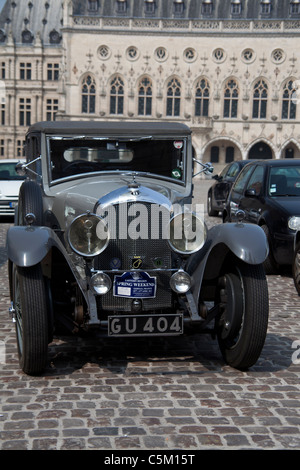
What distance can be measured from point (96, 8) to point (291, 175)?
1892 inches

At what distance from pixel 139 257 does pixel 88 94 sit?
50527 mm

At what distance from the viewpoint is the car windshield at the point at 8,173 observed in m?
17.3

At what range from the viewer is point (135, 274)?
16.4 feet

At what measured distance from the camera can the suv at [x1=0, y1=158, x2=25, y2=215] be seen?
648 inches

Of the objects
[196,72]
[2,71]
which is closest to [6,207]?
[196,72]

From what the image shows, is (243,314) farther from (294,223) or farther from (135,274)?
(294,223)

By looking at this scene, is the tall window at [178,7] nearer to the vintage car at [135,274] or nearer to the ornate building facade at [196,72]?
the ornate building facade at [196,72]

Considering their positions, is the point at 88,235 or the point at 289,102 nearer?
the point at 88,235

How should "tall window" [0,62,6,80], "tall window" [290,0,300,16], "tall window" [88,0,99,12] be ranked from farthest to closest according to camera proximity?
"tall window" [0,62,6,80] → "tall window" [88,0,99,12] → "tall window" [290,0,300,16]

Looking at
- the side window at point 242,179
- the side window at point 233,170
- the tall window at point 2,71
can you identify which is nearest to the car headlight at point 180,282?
the side window at point 242,179

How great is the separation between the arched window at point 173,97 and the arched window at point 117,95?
383 cm

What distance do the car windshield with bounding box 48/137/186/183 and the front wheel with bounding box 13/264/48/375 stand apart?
155 cm

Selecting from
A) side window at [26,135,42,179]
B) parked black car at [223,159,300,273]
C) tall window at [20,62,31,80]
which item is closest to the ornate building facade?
tall window at [20,62,31,80]

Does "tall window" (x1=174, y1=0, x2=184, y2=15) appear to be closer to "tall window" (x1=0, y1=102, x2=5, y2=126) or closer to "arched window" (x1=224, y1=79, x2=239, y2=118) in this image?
"arched window" (x1=224, y1=79, x2=239, y2=118)
